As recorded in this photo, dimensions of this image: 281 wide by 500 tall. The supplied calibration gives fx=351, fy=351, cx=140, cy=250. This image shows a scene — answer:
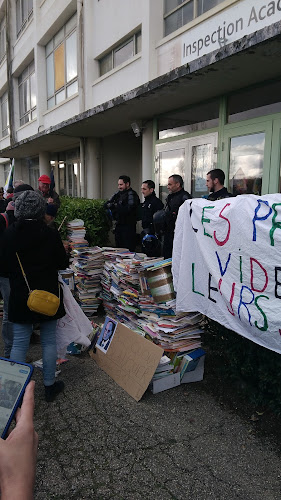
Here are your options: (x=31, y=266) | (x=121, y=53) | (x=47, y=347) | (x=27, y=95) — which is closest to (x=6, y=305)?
(x=47, y=347)

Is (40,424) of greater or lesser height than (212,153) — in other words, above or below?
below

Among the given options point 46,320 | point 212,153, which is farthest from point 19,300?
point 212,153

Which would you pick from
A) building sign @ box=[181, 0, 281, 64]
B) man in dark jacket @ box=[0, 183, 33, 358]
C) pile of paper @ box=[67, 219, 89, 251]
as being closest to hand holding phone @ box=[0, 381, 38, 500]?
man in dark jacket @ box=[0, 183, 33, 358]

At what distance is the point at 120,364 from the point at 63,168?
42.5 feet

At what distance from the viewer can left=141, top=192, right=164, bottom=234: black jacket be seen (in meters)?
6.17

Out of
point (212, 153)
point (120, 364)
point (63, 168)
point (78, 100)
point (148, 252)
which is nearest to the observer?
point (120, 364)

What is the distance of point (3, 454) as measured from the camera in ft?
2.46

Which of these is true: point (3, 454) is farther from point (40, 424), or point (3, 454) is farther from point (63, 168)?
point (63, 168)

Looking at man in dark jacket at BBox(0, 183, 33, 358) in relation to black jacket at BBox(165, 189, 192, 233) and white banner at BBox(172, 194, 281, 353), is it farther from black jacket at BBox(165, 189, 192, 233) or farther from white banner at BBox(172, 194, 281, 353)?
black jacket at BBox(165, 189, 192, 233)

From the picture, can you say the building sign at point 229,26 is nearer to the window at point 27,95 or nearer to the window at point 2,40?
the window at point 27,95

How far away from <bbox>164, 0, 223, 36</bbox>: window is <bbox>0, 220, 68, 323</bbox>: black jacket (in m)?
5.36

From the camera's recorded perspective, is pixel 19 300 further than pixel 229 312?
Yes

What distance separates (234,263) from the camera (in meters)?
2.76

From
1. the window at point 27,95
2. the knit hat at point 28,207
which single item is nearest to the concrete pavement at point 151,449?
the knit hat at point 28,207
